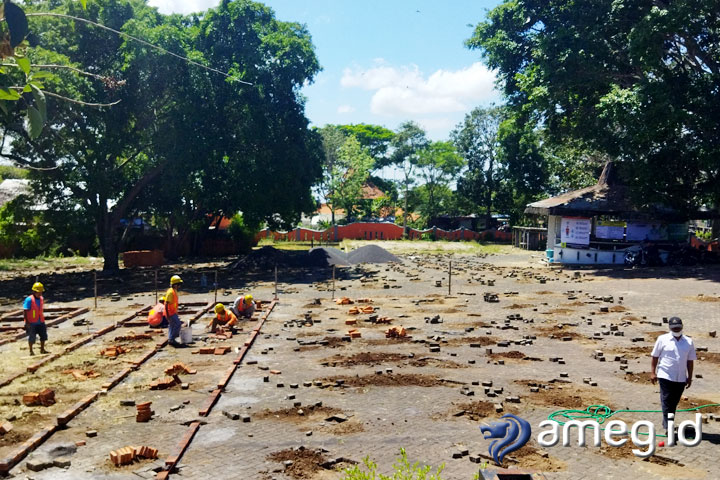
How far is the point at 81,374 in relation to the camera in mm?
12289

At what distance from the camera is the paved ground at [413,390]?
7918 millimetres

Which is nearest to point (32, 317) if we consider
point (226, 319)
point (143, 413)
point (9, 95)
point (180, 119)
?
point (226, 319)

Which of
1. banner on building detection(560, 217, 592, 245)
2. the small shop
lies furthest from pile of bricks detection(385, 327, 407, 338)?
banner on building detection(560, 217, 592, 245)

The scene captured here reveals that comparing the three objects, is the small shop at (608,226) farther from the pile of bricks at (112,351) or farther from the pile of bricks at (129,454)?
the pile of bricks at (129,454)

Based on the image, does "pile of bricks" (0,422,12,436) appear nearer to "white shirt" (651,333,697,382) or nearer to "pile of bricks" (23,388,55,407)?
"pile of bricks" (23,388,55,407)

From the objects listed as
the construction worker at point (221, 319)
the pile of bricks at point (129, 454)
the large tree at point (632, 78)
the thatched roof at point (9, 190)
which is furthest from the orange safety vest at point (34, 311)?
the thatched roof at point (9, 190)

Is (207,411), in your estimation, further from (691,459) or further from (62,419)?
(691,459)

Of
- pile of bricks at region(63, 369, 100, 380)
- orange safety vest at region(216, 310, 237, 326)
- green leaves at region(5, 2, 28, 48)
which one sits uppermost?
green leaves at region(5, 2, 28, 48)

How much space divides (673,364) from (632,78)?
2704cm

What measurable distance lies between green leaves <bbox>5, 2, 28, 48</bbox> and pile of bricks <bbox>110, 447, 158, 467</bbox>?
6.29m

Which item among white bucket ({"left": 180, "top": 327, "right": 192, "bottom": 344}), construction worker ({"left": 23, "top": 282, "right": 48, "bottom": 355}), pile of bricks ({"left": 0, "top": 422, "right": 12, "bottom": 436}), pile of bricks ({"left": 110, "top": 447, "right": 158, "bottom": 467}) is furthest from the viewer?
white bucket ({"left": 180, "top": 327, "right": 192, "bottom": 344})

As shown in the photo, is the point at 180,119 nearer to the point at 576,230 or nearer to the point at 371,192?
the point at 576,230

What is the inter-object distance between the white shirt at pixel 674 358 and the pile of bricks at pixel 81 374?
34.5 ft

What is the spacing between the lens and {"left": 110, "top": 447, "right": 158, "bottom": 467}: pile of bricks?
7.78 metres
